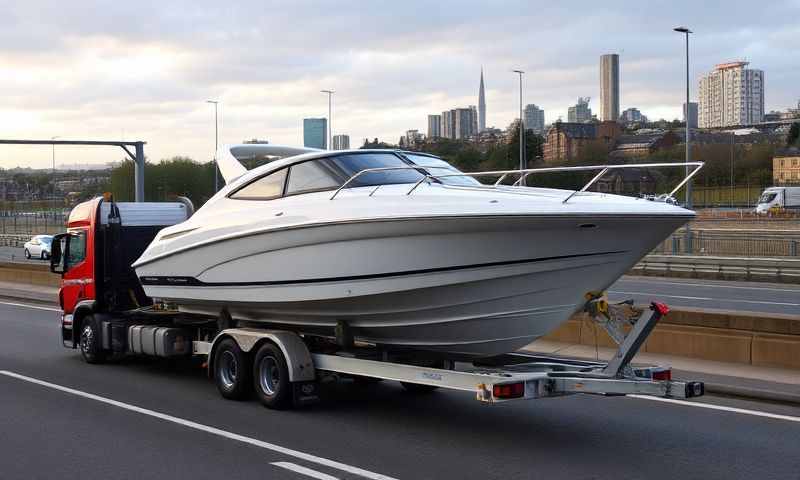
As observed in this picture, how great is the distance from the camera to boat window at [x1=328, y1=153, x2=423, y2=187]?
33.9ft

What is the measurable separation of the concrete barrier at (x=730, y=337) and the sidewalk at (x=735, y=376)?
12 centimetres

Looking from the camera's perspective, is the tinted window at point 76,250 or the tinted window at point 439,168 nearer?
the tinted window at point 439,168

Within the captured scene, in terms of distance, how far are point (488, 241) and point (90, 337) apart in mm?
8452

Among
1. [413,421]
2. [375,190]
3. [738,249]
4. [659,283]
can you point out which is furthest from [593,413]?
[738,249]

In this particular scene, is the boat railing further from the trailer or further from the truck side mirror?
the truck side mirror

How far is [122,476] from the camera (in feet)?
26.0

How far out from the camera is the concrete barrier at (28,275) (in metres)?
31.0

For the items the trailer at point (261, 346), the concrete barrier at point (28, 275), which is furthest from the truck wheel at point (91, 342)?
the concrete barrier at point (28, 275)

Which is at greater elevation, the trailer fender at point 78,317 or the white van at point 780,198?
the white van at point 780,198

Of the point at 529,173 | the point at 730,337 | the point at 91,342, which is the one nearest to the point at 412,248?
the point at 529,173

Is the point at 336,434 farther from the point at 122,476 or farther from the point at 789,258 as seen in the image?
the point at 789,258

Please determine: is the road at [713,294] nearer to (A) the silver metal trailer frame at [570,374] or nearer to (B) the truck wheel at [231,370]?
(A) the silver metal trailer frame at [570,374]

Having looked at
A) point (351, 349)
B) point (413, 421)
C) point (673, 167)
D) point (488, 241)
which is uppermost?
point (673, 167)

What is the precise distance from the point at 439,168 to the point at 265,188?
2234mm
